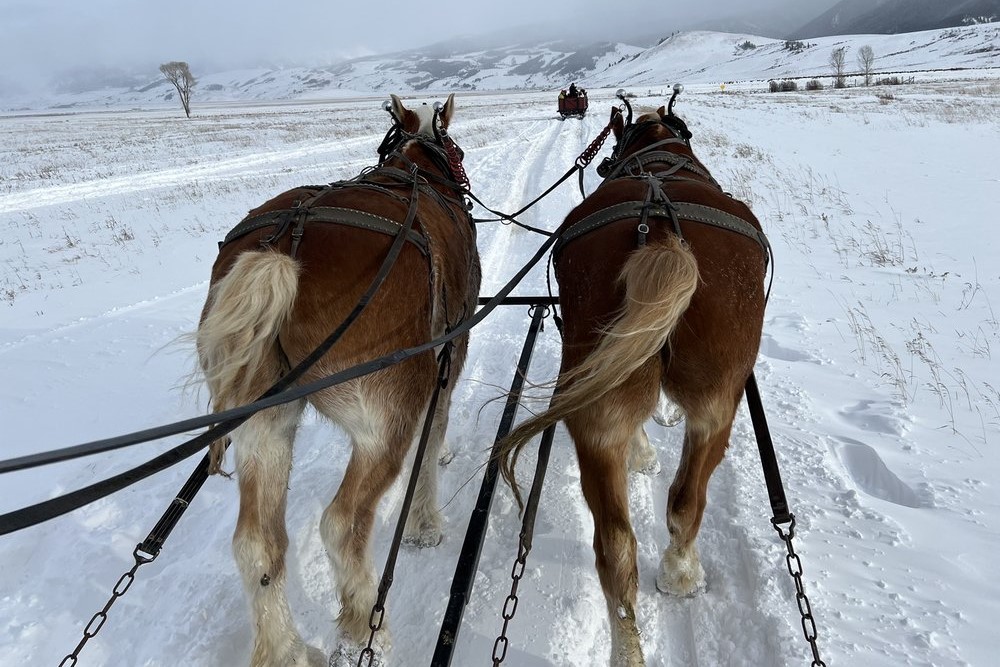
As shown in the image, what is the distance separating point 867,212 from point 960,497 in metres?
7.24

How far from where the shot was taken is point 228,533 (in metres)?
3.04

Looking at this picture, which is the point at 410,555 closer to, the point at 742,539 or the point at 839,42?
the point at 742,539

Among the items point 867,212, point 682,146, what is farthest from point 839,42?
point 682,146

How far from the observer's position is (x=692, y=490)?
2.33 metres

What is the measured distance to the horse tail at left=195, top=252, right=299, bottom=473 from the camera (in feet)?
6.28

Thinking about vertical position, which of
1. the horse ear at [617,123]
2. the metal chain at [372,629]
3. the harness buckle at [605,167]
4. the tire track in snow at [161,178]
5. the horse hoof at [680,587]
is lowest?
the tire track in snow at [161,178]

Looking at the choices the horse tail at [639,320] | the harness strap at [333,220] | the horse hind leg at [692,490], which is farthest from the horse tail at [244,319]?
the horse hind leg at [692,490]

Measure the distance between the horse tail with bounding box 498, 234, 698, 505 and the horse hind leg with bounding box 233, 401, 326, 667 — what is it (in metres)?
1.05

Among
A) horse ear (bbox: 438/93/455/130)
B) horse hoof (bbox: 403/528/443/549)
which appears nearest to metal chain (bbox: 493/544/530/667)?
horse hoof (bbox: 403/528/443/549)

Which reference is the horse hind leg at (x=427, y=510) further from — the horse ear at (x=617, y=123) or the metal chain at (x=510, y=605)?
the horse ear at (x=617, y=123)

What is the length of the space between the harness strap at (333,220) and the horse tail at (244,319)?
298 mm

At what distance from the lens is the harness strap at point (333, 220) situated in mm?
2273

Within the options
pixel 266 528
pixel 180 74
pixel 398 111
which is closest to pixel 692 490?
pixel 266 528

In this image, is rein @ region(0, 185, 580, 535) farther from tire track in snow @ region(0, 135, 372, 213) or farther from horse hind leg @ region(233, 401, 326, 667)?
tire track in snow @ region(0, 135, 372, 213)
